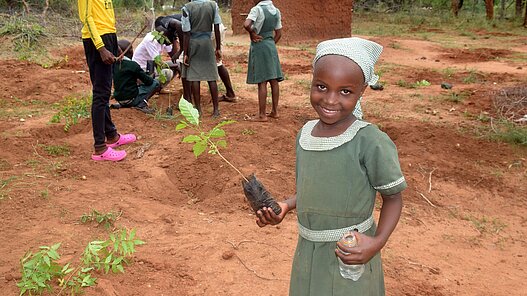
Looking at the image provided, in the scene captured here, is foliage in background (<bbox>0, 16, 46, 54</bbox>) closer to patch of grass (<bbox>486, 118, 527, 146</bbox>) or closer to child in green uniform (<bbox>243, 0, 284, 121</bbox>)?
child in green uniform (<bbox>243, 0, 284, 121</bbox>)

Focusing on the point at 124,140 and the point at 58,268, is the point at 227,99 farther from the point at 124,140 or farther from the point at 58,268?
the point at 58,268

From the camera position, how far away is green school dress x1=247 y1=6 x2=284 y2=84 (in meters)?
5.36

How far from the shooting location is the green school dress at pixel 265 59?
536 centimetres

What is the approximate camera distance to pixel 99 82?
4121 millimetres

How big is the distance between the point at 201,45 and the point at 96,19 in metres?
1.61

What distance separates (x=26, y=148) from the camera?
15.3 ft

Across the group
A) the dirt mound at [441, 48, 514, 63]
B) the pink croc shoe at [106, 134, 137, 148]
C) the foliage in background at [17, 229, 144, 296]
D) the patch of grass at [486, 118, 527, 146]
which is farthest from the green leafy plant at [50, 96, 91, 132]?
the dirt mound at [441, 48, 514, 63]

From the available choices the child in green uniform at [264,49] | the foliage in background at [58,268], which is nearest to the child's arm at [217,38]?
the child in green uniform at [264,49]

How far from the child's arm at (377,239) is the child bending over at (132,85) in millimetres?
4470

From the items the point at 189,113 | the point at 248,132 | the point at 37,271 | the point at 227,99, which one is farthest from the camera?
the point at 227,99

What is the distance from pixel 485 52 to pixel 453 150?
742 centimetres

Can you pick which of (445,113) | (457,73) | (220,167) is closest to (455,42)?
(457,73)

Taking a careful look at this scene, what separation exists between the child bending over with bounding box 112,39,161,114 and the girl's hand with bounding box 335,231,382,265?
14.8 feet

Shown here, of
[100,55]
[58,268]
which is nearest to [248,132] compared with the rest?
[100,55]
